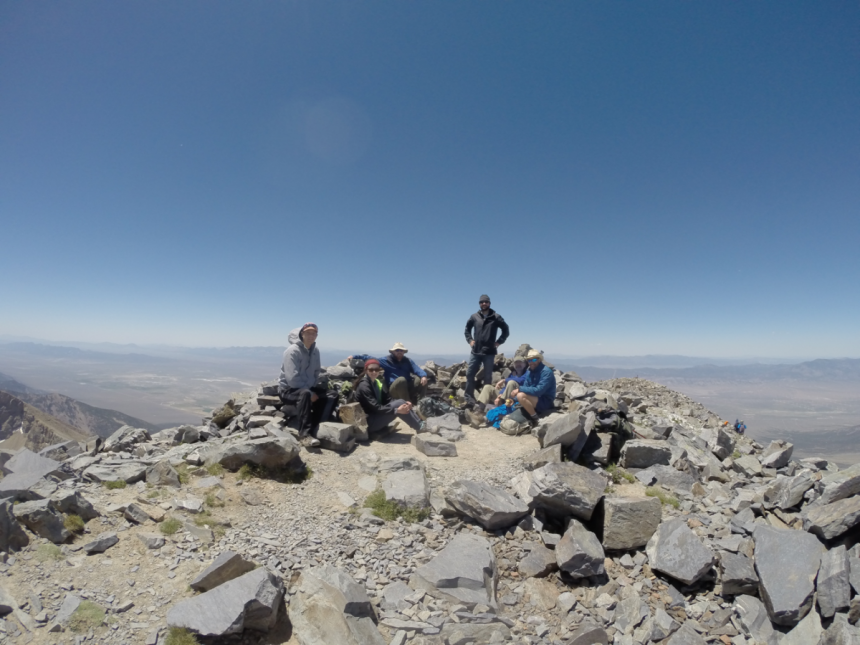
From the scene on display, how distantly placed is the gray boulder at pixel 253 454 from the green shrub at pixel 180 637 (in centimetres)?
451

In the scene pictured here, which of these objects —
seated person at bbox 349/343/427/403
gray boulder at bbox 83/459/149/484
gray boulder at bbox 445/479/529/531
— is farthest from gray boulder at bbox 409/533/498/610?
seated person at bbox 349/343/427/403

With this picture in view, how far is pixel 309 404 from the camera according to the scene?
1148 centimetres

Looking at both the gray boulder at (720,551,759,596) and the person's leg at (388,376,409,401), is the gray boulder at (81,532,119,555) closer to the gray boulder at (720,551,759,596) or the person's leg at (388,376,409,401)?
the person's leg at (388,376,409,401)

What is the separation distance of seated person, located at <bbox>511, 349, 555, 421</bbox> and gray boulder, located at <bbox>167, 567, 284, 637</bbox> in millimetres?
10229

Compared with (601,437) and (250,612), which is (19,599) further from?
(601,437)

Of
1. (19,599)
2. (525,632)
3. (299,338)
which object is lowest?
(525,632)

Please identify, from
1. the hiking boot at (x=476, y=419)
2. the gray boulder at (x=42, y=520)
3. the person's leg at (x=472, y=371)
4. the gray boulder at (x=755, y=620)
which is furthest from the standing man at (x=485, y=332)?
the gray boulder at (x=42, y=520)

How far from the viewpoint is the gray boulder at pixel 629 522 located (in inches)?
295

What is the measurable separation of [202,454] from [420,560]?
6.15 m

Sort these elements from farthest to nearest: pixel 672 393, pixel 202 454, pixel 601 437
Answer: pixel 672 393
pixel 601 437
pixel 202 454

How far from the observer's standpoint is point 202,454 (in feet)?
31.4

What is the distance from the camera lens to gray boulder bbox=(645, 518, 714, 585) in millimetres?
6438

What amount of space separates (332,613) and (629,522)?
583 centimetres

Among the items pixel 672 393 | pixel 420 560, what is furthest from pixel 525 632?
pixel 672 393
